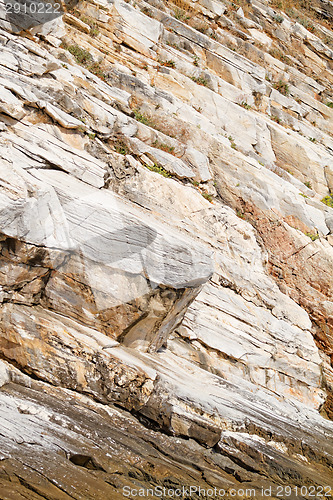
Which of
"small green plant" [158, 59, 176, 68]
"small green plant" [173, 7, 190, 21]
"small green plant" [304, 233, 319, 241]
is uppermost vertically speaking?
"small green plant" [173, 7, 190, 21]

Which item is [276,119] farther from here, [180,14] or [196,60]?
[180,14]

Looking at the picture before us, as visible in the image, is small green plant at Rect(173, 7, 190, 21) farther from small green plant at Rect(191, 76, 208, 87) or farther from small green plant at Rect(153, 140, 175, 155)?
small green plant at Rect(153, 140, 175, 155)

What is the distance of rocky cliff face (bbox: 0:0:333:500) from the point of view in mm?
7465

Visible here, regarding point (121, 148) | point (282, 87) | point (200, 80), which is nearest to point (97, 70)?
point (121, 148)

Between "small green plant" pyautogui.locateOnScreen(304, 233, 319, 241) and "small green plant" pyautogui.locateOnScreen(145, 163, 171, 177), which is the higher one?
"small green plant" pyautogui.locateOnScreen(304, 233, 319, 241)

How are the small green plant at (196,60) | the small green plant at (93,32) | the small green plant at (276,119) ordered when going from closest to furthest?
1. the small green plant at (93,32)
2. the small green plant at (196,60)
3. the small green plant at (276,119)

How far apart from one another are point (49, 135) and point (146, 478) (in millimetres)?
8015

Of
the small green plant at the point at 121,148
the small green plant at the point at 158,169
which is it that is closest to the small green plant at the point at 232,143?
the small green plant at the point at 158,169

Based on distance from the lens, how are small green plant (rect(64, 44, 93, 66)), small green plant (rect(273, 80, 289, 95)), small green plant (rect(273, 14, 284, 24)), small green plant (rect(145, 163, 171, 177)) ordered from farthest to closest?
small green plant (rect(273, 14, 284, 24)) → small green plant (rect(273, 80, 289, 95)) → small green plant (rect(64, 44, 93, 66)) → small green plant (rect(145, 163, 171, 177))

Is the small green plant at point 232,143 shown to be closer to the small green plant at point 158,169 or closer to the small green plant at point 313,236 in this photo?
the small green plant at point 158,169

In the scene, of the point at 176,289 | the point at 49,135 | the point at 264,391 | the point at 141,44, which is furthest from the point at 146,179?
the point at 141,44

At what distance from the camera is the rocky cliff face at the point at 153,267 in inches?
294

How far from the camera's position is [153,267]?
356 inches

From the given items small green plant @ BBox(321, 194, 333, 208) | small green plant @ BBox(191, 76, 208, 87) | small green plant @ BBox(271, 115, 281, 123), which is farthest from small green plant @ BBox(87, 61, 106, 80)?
small green plant @ BBox(321, 194, 333, 208)
